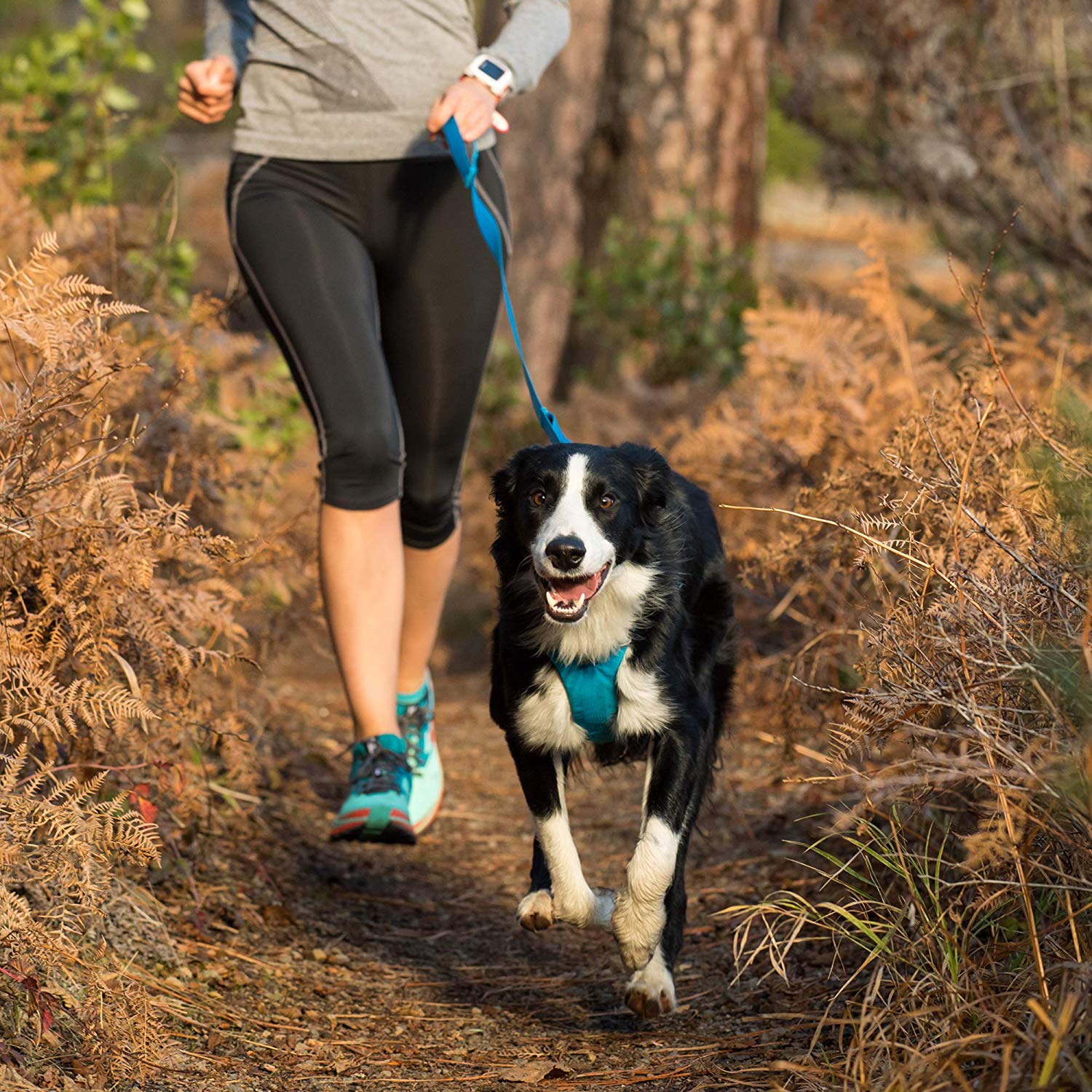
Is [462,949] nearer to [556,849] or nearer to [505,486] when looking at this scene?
[556,849]

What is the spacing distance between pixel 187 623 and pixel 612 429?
13.0ft

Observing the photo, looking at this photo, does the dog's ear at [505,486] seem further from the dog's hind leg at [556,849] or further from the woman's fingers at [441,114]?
the woman's fingers at [441,114]

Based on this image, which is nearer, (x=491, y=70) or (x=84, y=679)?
(x=84, y=679)

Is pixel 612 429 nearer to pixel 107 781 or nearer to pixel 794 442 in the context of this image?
pixel 794 442

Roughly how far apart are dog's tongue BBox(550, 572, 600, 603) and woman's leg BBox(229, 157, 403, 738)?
0.76 meters

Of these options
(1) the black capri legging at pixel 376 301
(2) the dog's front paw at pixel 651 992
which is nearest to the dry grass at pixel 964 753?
(2) the dog's front paw at pixel 651 992

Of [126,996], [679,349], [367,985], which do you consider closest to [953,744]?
[367,985]

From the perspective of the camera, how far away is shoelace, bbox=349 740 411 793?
378 cm

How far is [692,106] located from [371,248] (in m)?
5.46

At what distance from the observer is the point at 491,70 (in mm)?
3746

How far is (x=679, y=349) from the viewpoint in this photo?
7.86m

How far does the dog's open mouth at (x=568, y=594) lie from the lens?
3215mm

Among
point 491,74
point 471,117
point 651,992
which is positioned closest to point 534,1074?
point 651,992

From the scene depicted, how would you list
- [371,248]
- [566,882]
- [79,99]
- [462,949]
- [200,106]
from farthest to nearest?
[79,99] → [200,106] → [371,248] → [462,949] → [566,882]
